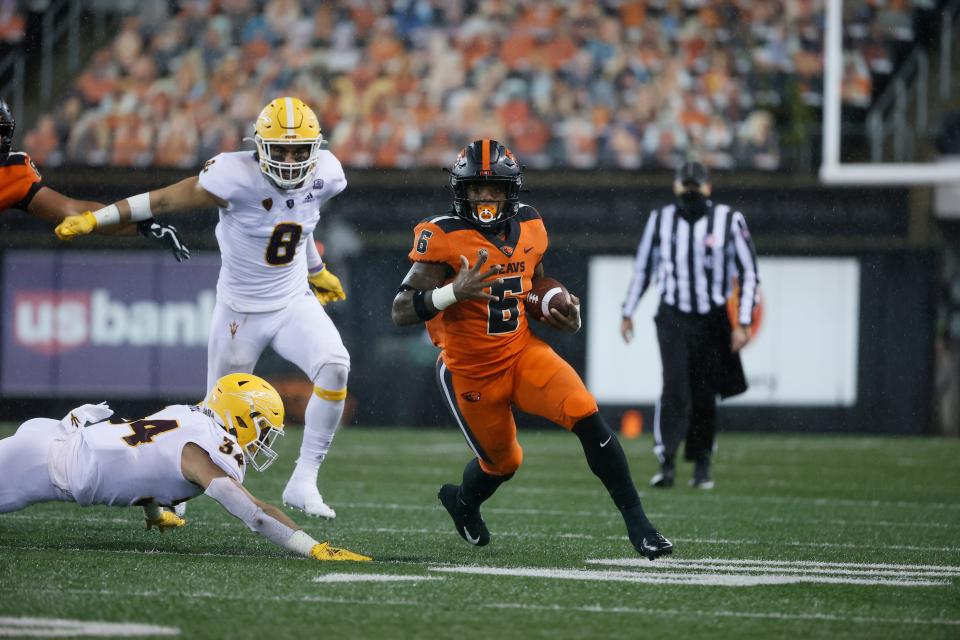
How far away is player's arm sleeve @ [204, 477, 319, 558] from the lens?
15.2ft

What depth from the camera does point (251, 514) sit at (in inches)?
182

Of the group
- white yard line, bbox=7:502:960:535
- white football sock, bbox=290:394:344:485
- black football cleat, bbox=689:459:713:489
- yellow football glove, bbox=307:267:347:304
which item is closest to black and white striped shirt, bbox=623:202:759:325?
black football cleat, bbox=689:459:713:489

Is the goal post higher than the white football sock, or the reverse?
the goal post

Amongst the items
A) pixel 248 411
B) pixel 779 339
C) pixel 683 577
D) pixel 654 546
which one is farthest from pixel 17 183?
pixel 779 339

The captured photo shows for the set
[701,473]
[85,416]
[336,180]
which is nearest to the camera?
[85,416]

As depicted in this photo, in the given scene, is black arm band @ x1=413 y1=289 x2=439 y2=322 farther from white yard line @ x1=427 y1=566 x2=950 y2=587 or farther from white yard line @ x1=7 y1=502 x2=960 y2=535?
white yard line @ x1=7 y1=502 x2=960 y2=535

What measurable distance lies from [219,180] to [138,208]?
399 millimetres

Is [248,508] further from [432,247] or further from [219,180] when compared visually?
[219,180]

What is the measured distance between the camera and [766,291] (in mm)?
13734

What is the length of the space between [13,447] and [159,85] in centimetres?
1058

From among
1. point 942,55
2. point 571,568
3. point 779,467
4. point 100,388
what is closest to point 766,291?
point 942,55

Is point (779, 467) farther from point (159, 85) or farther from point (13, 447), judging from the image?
point (159, 85)

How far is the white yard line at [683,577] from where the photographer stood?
4590 mm

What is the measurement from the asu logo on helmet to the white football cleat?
1.36 meters
